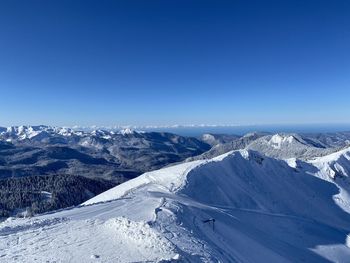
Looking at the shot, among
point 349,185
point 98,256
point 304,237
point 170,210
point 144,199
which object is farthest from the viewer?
point 349,185

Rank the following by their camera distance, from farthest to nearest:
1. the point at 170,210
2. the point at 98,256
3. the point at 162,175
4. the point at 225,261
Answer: the point at 162,175 → the point at 170,210 → the point at 225,261 → the point at 98,256

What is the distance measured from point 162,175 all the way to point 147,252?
58.1 metres

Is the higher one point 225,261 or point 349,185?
point 225,261

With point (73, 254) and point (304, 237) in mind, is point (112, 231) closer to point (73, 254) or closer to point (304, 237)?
point (73, 254)

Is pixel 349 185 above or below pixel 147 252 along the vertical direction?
below

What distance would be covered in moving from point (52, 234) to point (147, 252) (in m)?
12.7

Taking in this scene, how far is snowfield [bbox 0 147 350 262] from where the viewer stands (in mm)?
32531

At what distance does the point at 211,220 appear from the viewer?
51.8 metres

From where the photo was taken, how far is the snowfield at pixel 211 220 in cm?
3253

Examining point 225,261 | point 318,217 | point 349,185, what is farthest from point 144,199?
point 349,185

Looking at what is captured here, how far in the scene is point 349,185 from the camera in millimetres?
114500

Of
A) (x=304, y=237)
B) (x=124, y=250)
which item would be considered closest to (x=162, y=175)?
(x=304, y=237)

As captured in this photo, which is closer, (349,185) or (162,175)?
(162,175)

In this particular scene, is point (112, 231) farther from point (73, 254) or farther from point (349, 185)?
point (349, 185)
